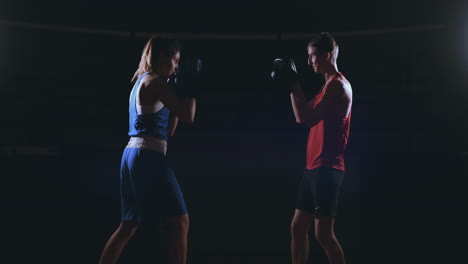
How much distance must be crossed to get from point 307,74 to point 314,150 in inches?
75.8

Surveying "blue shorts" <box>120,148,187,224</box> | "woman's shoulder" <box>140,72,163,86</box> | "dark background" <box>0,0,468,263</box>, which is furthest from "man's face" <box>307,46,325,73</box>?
"dark background" <box>0,0,468,263</box>

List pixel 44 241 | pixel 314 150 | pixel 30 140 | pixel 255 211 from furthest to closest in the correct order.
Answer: pixel 30 140
pixel 255 211
pixel 44 241
pixel 314 150

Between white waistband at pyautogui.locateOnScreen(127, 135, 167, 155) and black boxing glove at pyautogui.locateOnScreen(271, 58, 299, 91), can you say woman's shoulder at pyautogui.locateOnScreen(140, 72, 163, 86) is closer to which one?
white waistband at pyautogui.locateOnScreen(127, 135, 167, 155)

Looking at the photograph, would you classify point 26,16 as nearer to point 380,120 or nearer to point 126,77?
point 126,77

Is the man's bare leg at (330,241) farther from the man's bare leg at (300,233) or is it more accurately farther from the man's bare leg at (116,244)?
the man's bare leg at (116,244)

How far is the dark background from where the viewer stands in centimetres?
297

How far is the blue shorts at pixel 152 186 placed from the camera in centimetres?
162

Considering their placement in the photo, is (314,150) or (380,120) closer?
(314,150)

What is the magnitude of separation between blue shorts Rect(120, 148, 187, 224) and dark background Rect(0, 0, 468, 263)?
1.27 m

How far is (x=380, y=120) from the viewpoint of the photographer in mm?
3850

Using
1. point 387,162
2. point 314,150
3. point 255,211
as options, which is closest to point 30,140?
point 255,211

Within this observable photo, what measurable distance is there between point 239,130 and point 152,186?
7.57ft

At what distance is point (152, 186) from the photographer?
5.31 ft

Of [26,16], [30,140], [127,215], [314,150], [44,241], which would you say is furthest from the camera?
[26,16]
